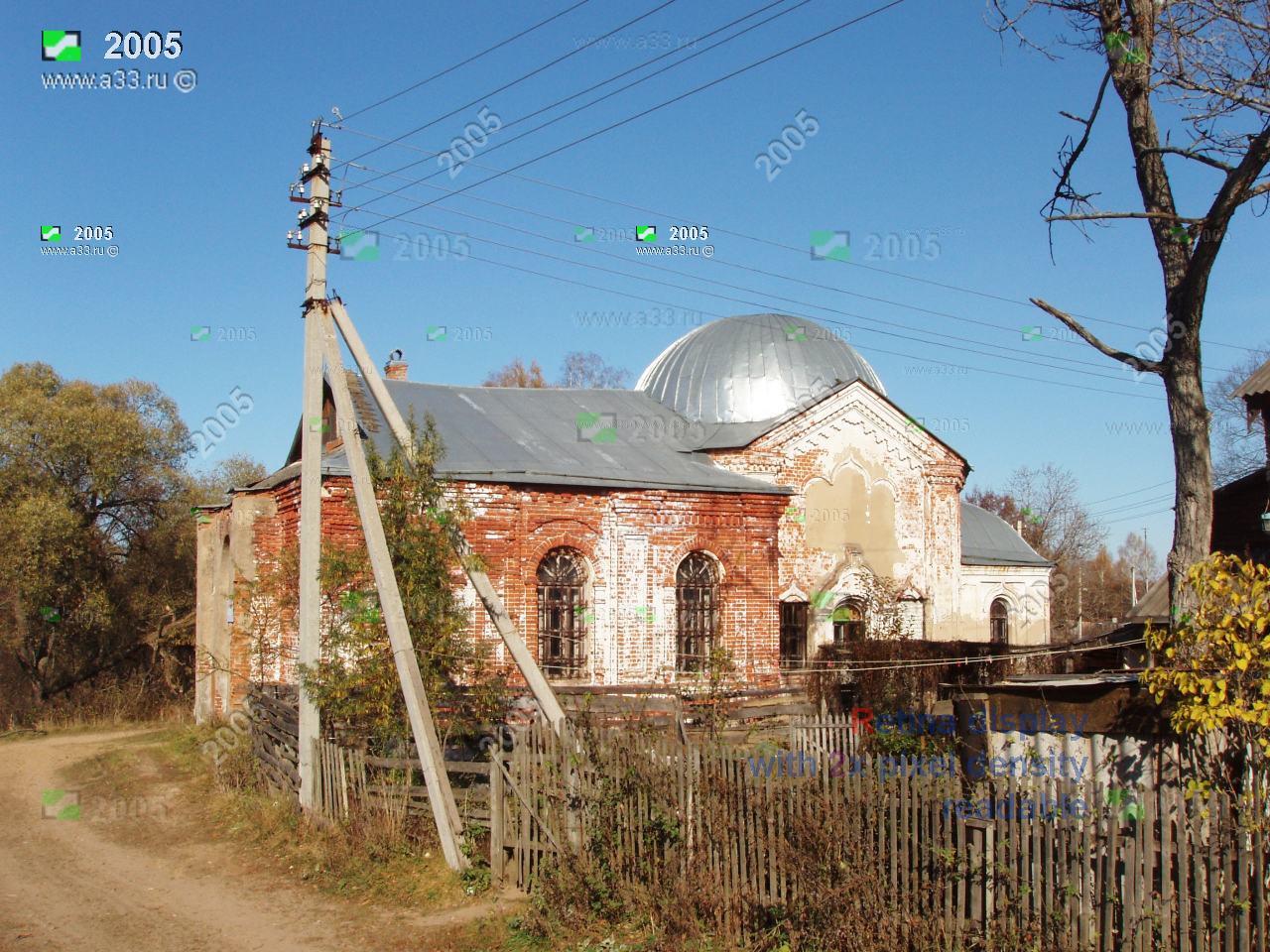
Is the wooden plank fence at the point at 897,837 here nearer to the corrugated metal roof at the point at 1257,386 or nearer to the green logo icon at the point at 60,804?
the green logo icon at the point at 60,804

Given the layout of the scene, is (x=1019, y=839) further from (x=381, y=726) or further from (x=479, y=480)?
(x=479, y=480)

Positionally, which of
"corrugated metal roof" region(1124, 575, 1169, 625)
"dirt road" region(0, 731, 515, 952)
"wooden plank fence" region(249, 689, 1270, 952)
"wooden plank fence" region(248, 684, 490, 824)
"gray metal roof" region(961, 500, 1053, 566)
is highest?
"gray metal roof" region(961, 500, 1053, 566)

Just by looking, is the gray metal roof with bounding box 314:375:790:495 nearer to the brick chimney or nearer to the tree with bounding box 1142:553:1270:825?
the brick chimney

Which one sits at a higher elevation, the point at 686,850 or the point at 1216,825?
the point at 1216,825

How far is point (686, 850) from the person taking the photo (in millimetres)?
8203

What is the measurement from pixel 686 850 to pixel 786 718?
36.4 ft

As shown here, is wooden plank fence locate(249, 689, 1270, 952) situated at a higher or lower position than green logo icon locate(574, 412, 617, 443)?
lower

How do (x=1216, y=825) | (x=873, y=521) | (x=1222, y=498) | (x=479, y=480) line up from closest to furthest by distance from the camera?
(x=1216, y=825) < (x=1222, y=498) < (x=479, y=480) < (x=873, y=521)

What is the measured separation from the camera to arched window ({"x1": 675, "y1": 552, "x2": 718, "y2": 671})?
20547mm

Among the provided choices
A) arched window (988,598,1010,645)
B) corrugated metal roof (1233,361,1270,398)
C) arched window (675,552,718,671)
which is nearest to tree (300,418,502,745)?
arched window (675,552,718,671)

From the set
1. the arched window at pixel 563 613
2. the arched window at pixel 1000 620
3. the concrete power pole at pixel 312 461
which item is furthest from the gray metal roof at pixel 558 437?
the arched window at pixel 1000 620

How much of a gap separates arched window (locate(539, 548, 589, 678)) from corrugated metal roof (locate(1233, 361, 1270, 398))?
10954 millimetres

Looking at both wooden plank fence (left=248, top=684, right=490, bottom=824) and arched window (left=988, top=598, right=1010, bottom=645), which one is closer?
wooden plank fence (left=248, top=684, right=490, bottom=824)

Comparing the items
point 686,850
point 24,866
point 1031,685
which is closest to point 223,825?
point 24,866
